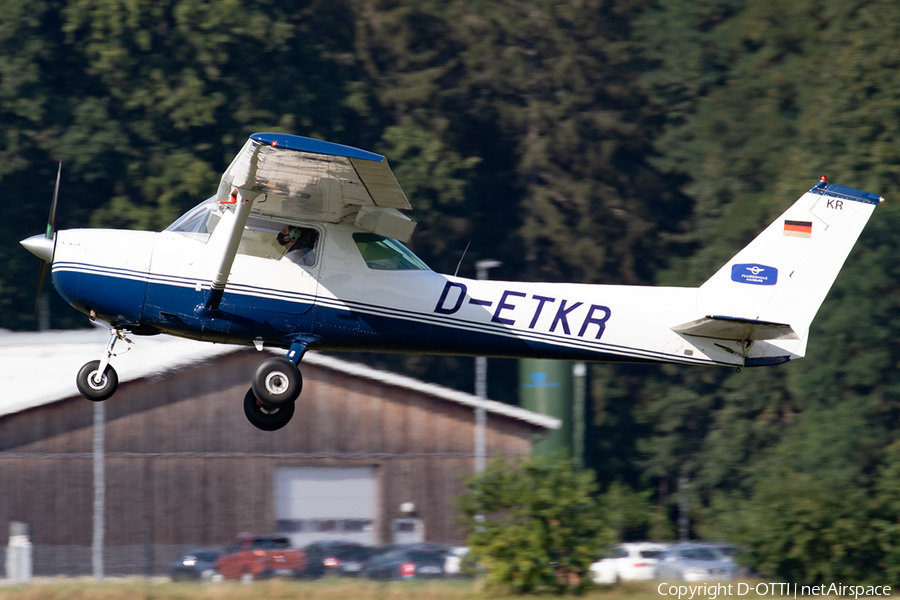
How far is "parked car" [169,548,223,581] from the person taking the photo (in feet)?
69.1

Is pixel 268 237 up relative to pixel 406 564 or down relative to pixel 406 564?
up

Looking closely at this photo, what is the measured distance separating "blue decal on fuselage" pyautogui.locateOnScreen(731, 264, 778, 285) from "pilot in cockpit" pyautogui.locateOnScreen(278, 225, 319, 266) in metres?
4.23

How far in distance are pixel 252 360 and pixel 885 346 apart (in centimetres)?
2234

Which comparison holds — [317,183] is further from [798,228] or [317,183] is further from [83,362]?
[83,362]

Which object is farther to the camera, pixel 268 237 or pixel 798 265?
pixel 798 265

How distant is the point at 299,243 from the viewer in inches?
451

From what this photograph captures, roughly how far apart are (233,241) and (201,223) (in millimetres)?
725

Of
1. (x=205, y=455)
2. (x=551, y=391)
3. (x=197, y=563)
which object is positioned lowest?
(x=197, y=563)

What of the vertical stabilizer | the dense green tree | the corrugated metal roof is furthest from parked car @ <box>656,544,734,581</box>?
the vertical stabilizer

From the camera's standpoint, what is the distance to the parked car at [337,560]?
19.5 metres

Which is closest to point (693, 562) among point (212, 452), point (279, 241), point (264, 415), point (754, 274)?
point (212, 452)

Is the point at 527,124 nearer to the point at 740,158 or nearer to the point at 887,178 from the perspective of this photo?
the point at 740,158

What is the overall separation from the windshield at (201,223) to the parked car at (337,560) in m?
8.73

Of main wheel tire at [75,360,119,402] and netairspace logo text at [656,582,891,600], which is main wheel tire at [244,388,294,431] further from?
netairspace logo text at [656,582,891,600]
